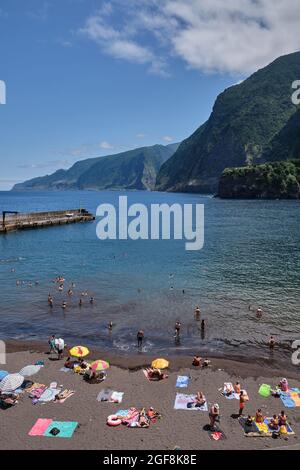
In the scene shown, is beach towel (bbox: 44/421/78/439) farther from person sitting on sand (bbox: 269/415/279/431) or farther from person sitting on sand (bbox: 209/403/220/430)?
person sitting on sand (bbox: 269/415/279/431)

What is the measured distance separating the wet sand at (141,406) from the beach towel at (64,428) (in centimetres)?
32

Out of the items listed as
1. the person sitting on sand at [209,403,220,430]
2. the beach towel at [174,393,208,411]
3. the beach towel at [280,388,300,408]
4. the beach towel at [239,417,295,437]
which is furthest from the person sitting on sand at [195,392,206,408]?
the beach towel at [280,388,300,408]

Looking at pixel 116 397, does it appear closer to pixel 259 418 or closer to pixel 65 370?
pixel 65 370

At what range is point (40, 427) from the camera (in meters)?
21.5

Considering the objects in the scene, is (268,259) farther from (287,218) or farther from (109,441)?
(287,218)

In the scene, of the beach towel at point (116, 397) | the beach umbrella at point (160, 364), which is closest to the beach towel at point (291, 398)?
the beach umbrella at point (160, 364)

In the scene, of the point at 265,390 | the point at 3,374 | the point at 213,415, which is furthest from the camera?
the point at 3,374

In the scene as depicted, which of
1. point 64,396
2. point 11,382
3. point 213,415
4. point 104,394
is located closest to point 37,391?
point 11,382

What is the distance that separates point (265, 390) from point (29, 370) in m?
16.5

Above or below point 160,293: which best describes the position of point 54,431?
below

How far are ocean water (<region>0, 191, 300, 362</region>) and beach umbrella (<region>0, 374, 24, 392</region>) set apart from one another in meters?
9.20

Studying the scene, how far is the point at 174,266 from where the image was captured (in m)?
64.8

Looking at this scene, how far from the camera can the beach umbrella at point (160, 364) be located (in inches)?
1121

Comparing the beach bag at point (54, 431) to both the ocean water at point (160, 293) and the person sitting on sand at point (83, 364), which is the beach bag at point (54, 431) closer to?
the person sitting on sand at point (83, 364)
